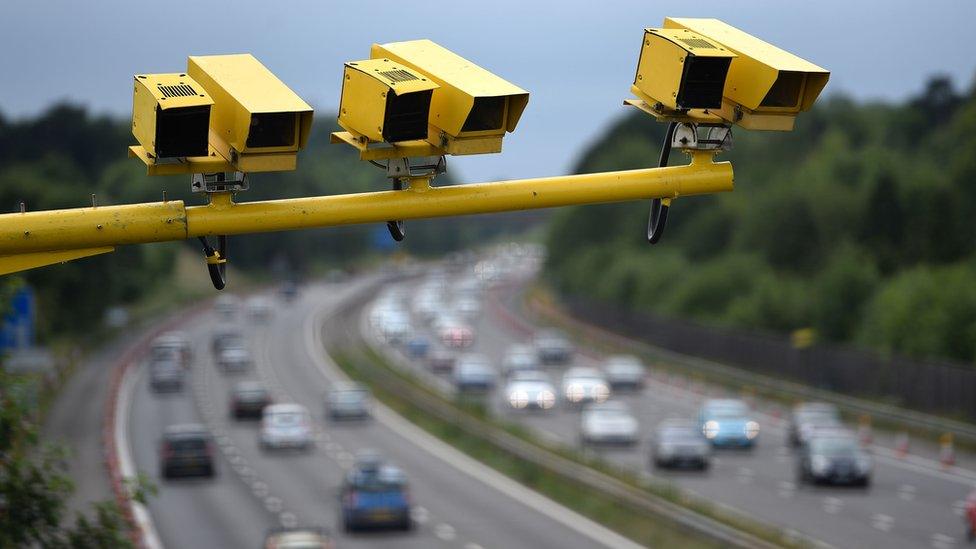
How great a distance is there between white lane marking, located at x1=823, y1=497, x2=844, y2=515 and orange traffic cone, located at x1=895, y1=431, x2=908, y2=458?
29.9ft

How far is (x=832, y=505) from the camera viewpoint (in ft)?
131

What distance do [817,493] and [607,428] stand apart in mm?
12612

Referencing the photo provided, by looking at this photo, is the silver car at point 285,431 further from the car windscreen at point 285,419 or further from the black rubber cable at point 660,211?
the black rubber cable at point 660,211

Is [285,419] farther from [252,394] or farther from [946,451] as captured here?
[946,451]

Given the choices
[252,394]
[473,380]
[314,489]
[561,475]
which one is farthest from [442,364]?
[561,475]

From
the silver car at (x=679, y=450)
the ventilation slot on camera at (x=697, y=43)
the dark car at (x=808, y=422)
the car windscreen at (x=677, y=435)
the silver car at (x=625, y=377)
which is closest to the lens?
the ventilation slot on camera at (x=697, y=43)

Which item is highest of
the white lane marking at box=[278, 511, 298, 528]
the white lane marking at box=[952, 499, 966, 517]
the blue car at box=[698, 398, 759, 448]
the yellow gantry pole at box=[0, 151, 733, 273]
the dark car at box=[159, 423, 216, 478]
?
the yellow gantry pole at box=[0, 151, 733, 273]

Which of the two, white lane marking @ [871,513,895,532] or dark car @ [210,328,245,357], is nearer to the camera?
white lane marking @ [871,513,895,532]

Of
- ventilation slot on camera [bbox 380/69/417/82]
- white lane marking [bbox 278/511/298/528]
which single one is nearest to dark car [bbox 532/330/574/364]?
white lane marking [bbox 278/511/298/528]

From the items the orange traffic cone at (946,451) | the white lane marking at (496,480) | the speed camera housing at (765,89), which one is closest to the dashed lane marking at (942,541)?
the white lane marking at (496,480)

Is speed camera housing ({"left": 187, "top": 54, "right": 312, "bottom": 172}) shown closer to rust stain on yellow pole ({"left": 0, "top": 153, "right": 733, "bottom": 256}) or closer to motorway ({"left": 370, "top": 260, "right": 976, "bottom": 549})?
rust stain on yellow pole ({"left": 0, "top": 153, "right": 733, "bottom": 256})

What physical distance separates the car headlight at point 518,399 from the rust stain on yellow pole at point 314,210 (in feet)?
190

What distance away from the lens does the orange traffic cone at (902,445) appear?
163 feet

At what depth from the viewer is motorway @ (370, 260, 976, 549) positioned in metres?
35.5
